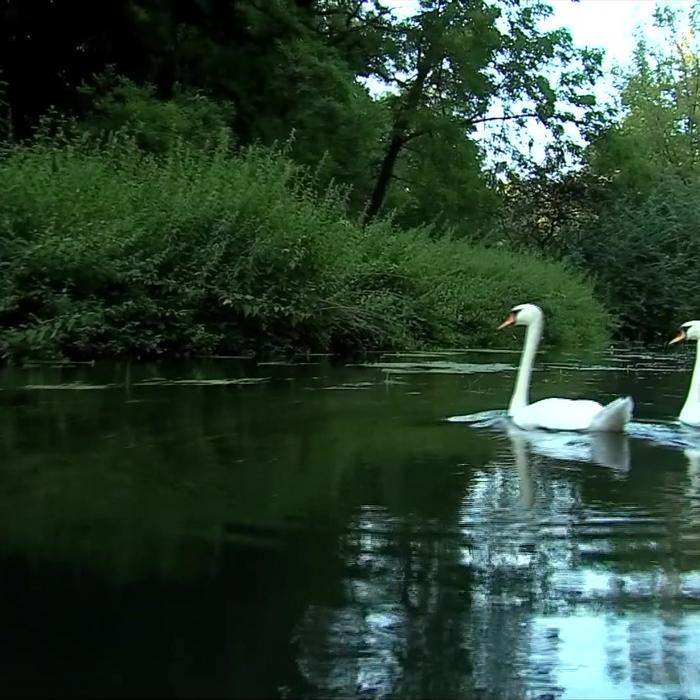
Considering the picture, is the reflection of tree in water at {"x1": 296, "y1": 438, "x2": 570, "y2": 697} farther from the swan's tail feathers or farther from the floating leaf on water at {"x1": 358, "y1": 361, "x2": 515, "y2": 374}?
the floating leaf on water at {"x1": 358, "y1": 361, "x2": 515, "y2": 374}

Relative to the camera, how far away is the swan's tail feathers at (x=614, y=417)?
8.84 metres

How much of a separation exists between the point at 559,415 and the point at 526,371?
1195 millimetres

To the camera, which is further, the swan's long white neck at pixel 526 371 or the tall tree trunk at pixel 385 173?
the tall tree trunk at pixel 385 173

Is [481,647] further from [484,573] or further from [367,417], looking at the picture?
[367,417]

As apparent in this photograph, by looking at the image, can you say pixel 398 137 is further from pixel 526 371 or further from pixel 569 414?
pixel 569 414

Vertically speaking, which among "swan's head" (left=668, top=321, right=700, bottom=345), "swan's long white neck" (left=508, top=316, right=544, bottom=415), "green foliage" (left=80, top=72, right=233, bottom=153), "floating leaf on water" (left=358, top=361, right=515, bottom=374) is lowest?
"floating leaf on water" (left=358, top=361, right=515, bottom=374)

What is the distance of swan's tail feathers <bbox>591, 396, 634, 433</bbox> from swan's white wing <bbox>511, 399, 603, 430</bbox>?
0.30 feet

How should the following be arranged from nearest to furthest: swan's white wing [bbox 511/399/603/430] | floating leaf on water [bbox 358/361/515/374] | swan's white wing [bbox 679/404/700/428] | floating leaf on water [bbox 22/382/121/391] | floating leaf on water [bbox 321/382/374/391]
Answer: swan's white wing [bbox 511/399/603/430] < swan's white wing [bbox 679/404/700/428] < floating leaf on water [bbox 22/382/121/391] < floating leaf on water [bbox 321/382/374/391] < floating leaf on water [bbox 358/361/515/374]

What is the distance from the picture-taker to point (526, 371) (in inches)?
416

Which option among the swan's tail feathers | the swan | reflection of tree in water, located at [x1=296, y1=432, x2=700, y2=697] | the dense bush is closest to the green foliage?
the dense bush

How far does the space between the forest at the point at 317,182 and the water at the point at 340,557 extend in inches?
277

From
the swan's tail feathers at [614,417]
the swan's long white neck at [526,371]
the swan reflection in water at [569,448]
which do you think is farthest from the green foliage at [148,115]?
the swan's tail feathers at [614,417]

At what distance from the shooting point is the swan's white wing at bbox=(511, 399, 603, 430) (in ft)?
30.3

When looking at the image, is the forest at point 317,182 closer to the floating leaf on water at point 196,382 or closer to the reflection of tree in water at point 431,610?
the floating leaf on water at point 196,382
